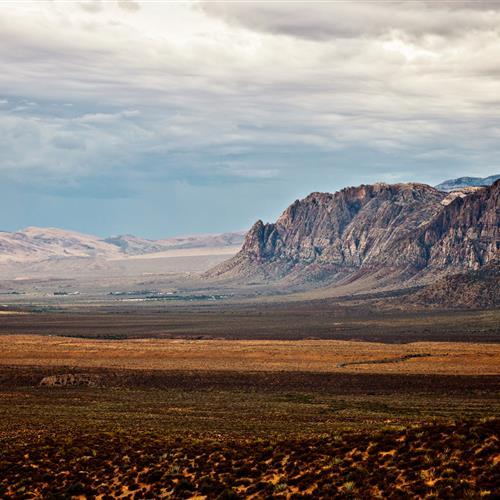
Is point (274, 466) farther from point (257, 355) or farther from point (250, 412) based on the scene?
point (257, 355)

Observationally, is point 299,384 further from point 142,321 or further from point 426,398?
point 142,321

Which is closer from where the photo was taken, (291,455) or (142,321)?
(291,455)

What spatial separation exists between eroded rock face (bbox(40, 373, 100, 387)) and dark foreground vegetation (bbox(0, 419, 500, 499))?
136ft

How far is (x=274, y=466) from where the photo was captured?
33375 mm

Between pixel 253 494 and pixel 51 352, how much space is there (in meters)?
80.8

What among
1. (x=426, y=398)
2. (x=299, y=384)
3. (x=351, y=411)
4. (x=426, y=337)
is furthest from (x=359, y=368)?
(x=426, y=337)

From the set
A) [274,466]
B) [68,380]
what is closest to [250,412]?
[274,466]

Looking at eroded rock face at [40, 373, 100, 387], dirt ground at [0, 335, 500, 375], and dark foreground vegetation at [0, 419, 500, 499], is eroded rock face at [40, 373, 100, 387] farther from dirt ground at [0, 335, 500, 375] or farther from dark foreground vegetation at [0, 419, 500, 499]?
dark foreground vegetation at [0, 419, 500, 499]

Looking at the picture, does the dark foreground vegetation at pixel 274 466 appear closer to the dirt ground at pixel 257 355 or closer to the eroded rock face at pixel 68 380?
the eroded rock face at pixel 68 380

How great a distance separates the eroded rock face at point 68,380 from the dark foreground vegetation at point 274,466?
41503 mm

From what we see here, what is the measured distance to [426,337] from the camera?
136625 millimetres

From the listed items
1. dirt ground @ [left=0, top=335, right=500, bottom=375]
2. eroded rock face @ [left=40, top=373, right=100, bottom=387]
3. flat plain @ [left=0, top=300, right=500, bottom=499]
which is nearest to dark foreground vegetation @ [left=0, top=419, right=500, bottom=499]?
flat plain @ [left=0, top=300, right=500, bottom=499]

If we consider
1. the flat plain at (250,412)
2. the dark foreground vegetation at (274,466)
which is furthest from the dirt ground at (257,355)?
the dark foreground vegetation at (274,466)

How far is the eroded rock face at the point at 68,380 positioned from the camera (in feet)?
269
